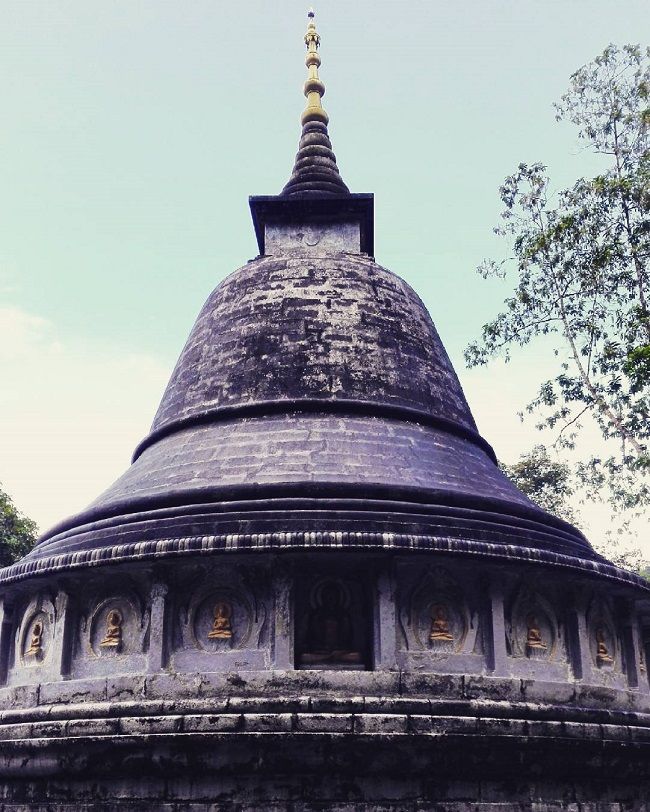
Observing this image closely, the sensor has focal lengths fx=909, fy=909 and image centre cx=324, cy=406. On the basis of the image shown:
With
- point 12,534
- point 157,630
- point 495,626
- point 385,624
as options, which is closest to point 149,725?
point 157,630

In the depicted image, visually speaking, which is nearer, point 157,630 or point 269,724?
point 269,724

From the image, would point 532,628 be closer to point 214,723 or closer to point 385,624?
point 385,624

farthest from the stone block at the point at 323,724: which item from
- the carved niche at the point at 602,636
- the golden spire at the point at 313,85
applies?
the golden spire at the point at 313,85

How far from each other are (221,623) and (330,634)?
0.97 meters

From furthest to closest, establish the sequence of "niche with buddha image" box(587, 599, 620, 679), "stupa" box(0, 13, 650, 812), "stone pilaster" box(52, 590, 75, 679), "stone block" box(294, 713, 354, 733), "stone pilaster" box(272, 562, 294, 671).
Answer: "niche with buddha image" box(587, 599, 620, 679)
"stone pilaster" box(52, 590, 75, 679)
"stone pilaster" box(272, 562, 294, 671)
"stupa" box(0, 13, 650, 812)
"stone block" box(294, 713, 354, 733)

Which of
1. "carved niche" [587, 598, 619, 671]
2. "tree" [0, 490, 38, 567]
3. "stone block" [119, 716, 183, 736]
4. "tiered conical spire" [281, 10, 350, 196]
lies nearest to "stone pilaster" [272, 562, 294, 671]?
"stone block" [119, 716, 183, 736]

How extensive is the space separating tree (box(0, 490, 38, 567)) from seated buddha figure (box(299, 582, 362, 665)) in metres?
16.5

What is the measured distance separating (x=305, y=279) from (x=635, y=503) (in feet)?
28.4

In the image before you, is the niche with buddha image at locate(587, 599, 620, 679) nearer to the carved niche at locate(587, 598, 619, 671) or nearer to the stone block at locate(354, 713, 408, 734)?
the carved niche at locate(587, 598, 619, 671)

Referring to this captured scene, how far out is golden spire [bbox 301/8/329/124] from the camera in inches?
586

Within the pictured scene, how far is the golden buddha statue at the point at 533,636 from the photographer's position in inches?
334

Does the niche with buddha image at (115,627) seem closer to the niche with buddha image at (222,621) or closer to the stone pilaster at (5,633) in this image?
the niche with buddha image at (222,621)

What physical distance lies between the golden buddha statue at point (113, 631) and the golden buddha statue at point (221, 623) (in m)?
0.90

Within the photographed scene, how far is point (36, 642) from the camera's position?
349 inches
